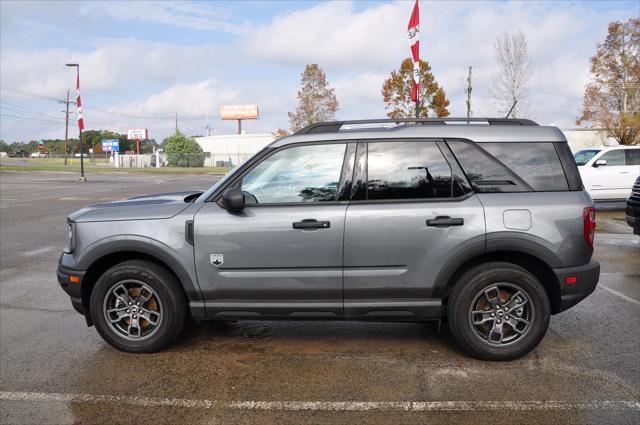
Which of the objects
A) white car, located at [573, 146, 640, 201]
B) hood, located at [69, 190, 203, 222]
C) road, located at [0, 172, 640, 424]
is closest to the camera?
road, located at [0, 172, 640, 424]

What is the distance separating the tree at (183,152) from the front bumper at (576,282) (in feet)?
219

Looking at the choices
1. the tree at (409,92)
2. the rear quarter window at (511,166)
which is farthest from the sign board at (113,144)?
the rear quarter window at (511,166)

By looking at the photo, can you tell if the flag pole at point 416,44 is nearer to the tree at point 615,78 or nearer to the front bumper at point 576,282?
the front bumper at point 576,282

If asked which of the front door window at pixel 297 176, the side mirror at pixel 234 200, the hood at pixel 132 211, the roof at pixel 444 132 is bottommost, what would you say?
the hood at pixel 132 211

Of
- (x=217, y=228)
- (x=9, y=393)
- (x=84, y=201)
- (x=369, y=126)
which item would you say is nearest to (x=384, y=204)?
(x=369, y=126)

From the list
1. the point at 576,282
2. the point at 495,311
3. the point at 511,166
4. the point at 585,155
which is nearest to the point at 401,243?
the point at 495,311

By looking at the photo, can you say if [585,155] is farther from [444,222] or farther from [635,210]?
[444,222]

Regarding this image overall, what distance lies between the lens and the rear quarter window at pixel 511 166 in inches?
155

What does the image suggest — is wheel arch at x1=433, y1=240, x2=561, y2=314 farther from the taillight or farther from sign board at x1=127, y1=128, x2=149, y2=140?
sign board at x1=127, y1=128, x2=149, y2=140

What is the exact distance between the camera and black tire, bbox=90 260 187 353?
4.00 meters

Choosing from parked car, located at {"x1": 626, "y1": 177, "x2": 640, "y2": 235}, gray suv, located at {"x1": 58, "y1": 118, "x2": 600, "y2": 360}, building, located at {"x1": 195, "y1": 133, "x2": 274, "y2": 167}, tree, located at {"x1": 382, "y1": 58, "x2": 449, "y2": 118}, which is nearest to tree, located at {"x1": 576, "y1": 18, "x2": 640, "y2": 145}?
tree, located at {"x1": 382, "y1": 58, "x2": 449, "y2": 118}

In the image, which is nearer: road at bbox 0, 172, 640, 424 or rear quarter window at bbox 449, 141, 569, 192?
road at bbox 0, 172, 640, 424

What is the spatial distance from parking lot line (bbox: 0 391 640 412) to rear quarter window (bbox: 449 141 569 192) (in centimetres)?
156

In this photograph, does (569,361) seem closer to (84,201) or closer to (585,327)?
(585,327)
